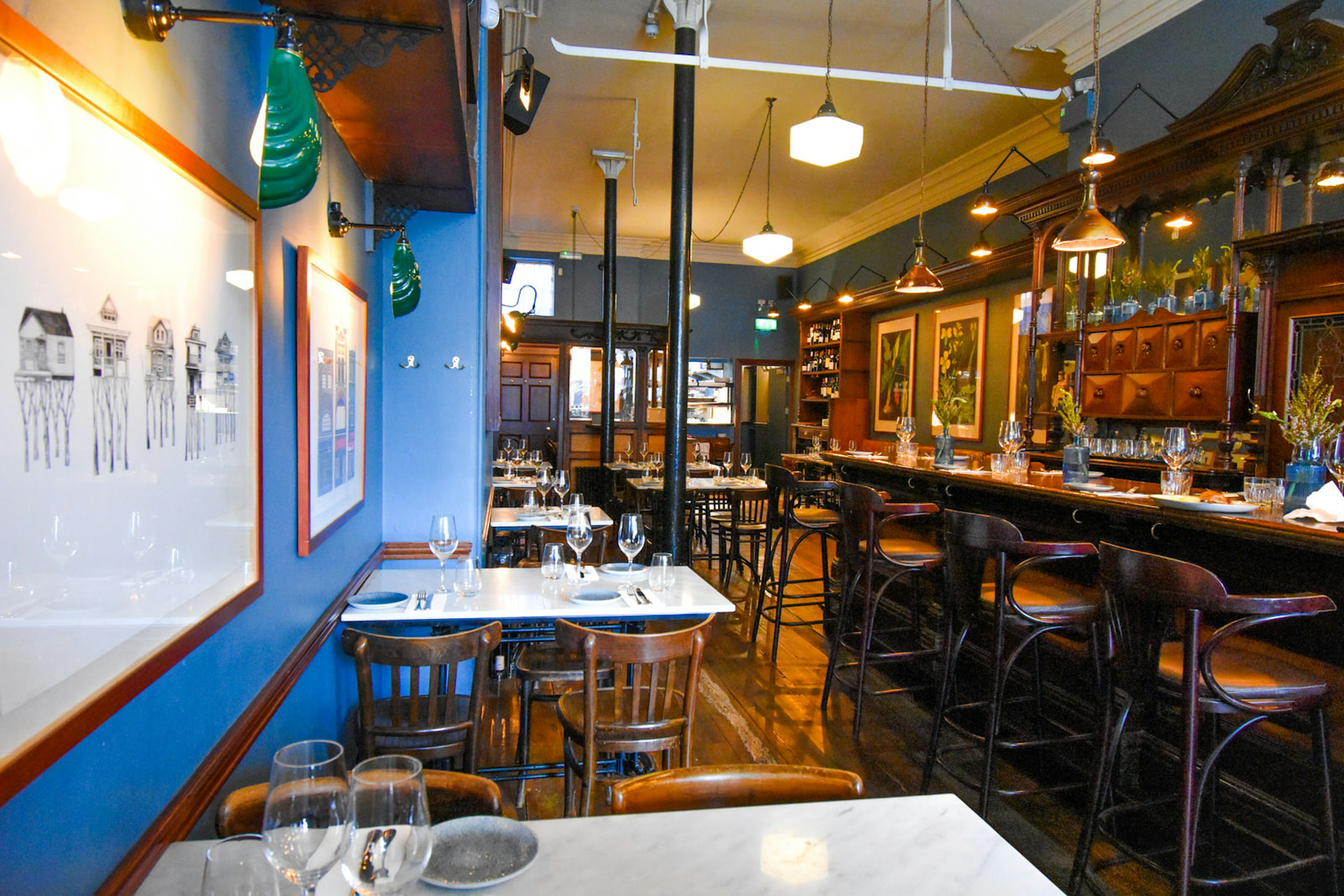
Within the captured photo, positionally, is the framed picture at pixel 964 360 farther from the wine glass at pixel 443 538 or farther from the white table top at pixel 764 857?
the white table top at pixel 764 857

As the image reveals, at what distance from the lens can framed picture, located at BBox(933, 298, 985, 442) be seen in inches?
304

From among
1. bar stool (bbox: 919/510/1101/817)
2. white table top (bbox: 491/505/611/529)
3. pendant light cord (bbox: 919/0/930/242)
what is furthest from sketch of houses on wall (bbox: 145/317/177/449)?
pendant light cord (bbox: 919/0/930/242)

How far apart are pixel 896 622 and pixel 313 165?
4163 mm

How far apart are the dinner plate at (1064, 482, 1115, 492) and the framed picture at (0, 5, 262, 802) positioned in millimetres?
3003

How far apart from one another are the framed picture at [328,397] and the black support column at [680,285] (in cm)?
216

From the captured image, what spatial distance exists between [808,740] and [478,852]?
2609mm

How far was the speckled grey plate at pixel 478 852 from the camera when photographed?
100 cm

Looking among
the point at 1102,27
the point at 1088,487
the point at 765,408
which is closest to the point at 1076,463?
the point at 1088,487

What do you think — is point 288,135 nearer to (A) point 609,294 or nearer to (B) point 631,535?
(B) point 631,535

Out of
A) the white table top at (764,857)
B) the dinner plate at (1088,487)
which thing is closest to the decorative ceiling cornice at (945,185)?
the dinner plate at (1088,487)

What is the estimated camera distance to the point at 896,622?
464 centimetres

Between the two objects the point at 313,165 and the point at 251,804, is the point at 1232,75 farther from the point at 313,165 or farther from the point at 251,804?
the point at 251,804

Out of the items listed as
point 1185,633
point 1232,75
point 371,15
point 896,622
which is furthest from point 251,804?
point 1232,75

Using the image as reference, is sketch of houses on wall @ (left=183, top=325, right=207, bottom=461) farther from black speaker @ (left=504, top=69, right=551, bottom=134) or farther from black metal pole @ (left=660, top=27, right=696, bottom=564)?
black speaker @ (left=504, top=69, right=551, bottom=134)
